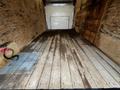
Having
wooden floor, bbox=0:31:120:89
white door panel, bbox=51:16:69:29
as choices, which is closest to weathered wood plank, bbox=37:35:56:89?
wooden floor, bbox=0:31:120:89

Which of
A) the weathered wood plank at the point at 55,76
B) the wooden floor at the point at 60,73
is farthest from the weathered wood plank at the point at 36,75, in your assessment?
the weathered wood plank at the point at 55,76

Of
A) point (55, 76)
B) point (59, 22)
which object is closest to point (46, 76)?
point (55, 76)

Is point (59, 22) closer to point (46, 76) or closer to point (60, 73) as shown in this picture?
point (60, 73)

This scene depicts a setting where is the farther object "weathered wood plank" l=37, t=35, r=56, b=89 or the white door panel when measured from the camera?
the white door panel

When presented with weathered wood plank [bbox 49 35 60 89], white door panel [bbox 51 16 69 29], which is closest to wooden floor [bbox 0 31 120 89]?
weathered wood plank [bbox 49 35 60 89]

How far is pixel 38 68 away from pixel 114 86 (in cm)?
120

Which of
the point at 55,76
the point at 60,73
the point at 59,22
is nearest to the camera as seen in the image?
the point at 55,76

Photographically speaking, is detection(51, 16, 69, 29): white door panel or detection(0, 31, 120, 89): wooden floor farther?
detection(51, 16, 69, 29): white door panel

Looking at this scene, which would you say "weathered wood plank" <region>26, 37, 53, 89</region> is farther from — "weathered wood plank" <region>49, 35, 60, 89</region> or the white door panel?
the white door panel

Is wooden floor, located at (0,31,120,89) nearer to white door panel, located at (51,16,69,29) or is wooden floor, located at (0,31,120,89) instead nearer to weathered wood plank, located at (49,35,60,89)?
weathered wood plank, located at (49,35,60,89)

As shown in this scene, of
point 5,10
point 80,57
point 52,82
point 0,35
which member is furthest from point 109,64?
point 5,10

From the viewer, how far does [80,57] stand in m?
3.16

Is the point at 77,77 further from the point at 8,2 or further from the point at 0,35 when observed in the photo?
the point at 8,2

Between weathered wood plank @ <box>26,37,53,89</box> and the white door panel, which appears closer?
weathered wood plank @ <box>26,37,53,89</box>
